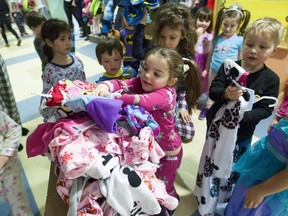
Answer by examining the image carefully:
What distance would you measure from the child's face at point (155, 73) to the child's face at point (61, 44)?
2.85ft

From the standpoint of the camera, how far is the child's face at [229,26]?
2.04 meters

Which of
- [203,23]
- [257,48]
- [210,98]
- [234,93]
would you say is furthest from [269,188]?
[203,23]

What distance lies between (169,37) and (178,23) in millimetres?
88

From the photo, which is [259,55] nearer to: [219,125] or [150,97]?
[219,125]

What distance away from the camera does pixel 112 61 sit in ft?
4.41

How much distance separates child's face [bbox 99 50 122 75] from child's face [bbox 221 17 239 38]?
1201mm

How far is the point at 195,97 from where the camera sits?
134 centimetres

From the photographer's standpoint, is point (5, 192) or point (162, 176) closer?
point (5, 192)

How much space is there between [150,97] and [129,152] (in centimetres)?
27

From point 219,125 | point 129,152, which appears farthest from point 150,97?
point 219,125

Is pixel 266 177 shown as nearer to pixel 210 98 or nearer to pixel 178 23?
pixel 210 98

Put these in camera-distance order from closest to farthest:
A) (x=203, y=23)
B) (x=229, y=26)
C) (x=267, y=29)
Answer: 1. (x=267, y=29)
2. (x=229, y=26)
3. (x=203, y=23)

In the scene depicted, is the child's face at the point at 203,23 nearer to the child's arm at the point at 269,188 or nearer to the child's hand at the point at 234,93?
the child's hand at the point at 234,93

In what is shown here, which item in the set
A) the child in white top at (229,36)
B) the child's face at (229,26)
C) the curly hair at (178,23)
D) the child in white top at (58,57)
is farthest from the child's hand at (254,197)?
the child's face at (229,26)
